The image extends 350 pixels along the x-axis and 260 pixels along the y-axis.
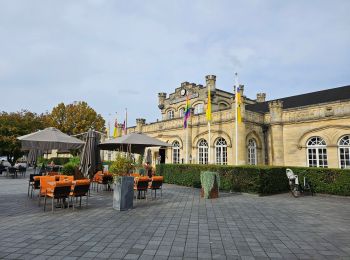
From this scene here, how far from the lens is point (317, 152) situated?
17391 mm

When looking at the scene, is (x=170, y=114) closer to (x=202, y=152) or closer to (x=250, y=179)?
(x=202, y=152)

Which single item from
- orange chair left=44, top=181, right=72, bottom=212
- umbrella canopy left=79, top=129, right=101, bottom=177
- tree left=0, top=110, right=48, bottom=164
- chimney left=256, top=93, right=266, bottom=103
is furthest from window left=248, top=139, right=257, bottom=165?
tree left=0, top=110, right=48, bottom=164

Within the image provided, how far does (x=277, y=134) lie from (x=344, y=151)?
14.6 feet

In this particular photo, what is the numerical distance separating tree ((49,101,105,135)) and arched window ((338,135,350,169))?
3440 centimetres

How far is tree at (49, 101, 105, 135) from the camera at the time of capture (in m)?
40.3

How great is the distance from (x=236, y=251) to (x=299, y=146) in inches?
613

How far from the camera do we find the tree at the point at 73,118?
40.3m

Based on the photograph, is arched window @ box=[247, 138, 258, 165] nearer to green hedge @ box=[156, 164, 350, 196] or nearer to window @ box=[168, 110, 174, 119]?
green hedge @ box=[156, 164, 350, 196]

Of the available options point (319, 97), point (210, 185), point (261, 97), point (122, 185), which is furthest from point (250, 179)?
point (261, 97)

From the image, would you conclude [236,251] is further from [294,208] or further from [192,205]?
[294,208]

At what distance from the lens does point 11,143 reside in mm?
22922

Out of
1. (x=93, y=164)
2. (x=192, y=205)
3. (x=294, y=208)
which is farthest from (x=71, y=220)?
(x=294, y=208)

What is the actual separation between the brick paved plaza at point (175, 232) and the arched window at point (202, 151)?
12.2 meters

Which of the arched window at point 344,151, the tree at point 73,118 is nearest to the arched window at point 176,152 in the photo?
the arched window at point 344,151
